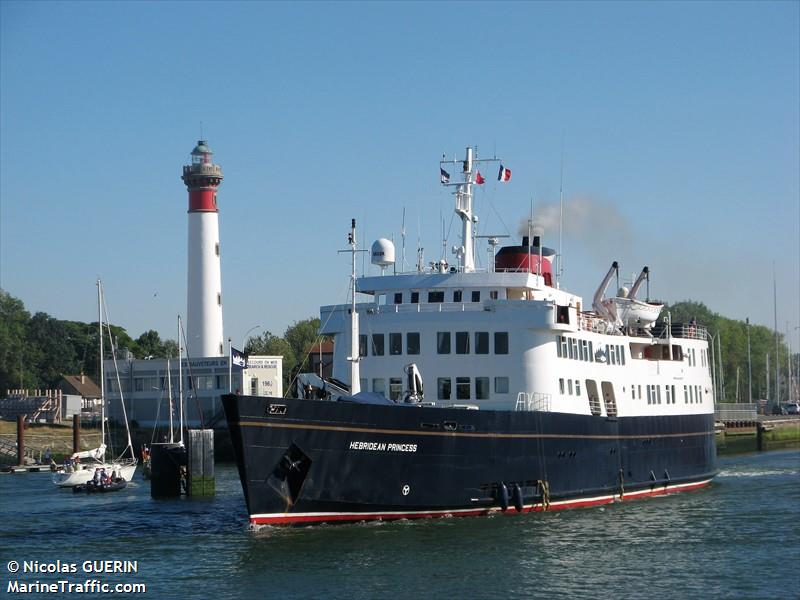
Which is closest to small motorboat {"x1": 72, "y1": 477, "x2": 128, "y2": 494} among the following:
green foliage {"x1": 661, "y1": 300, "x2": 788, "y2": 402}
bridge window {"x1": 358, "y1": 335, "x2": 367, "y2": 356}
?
bridge window {"x1": 358, "y1": 335, "x2": 367, "y2": 356}

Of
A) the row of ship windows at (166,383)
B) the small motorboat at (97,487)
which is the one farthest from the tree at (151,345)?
the small motorboat at (97,487)

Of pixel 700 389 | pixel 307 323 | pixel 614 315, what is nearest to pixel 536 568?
pixel 614 315

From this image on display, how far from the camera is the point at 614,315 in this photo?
43562 millimetres

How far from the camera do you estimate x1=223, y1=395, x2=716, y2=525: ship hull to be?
28281mm

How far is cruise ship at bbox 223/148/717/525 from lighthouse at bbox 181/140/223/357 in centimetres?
3516

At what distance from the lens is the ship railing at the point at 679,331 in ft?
148

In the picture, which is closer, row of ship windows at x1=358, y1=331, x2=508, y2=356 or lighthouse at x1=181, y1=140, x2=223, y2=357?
row of ship windows at x1=358, y1=331, x2=508, y2=356

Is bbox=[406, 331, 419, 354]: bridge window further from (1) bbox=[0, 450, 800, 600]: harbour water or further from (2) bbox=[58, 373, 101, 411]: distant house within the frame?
(2) bbox=[58, 373, 101, 411]: distant house

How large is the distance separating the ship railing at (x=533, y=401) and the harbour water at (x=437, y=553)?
3193 mm

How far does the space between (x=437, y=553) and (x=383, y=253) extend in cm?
1216

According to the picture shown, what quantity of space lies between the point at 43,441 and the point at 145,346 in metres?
38.4

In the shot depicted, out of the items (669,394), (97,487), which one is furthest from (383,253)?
(97,487)

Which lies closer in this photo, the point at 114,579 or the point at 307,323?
the point at 114,579

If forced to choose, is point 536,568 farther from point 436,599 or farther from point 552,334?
point 552,334
